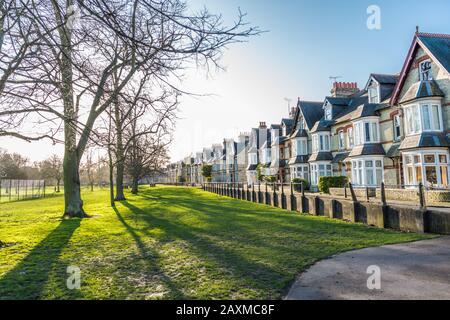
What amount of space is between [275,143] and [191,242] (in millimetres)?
32493

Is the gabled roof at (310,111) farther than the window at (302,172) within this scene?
Yes

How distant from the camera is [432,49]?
18000 millimetres

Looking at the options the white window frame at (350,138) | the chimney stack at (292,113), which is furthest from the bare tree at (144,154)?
the chimney stack at (292,113)

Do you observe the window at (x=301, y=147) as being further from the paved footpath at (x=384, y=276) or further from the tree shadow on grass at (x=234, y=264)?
the paved footpath at (x=384, y=276)

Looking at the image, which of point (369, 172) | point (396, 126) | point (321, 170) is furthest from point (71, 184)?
point (321, 170)

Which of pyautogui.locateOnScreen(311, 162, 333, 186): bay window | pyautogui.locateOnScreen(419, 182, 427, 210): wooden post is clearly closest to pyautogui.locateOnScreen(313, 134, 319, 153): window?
pyautogui.locateOnScreen(311, 162, 333, 186): bay window

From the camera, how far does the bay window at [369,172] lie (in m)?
22.6

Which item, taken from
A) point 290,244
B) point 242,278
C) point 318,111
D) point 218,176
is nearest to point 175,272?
point 242,278

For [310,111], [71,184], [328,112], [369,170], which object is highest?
[310,111]

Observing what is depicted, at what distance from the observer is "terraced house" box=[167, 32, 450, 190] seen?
17516 mm

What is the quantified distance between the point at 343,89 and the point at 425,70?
46.4 feet

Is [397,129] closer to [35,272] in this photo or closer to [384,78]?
[384,78]

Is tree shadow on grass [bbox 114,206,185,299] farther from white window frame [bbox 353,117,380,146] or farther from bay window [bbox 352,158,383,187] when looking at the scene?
white window frame [bbox 353,117,380,146]

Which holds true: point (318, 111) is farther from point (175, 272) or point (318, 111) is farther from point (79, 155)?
point (175, 272)
